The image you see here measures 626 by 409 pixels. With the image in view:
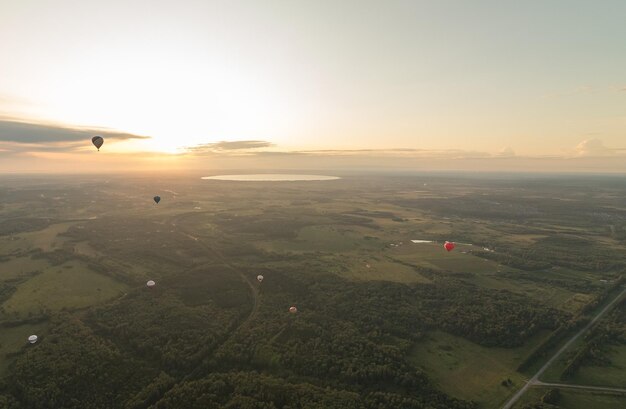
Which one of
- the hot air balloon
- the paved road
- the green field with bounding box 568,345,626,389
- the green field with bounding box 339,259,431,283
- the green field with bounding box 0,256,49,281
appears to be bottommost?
the green field with bounding box 0,256,49,281

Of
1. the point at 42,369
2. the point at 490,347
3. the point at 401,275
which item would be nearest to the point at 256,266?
the point at 401,275

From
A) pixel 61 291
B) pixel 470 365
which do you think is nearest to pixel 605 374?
pixel 470 365

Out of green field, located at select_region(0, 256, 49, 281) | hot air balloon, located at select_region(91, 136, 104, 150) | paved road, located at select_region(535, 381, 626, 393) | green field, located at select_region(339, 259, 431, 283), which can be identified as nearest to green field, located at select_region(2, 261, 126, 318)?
green field, located at select_region(0, 256, 49, 281)

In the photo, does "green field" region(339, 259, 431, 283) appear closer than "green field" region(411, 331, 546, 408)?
No

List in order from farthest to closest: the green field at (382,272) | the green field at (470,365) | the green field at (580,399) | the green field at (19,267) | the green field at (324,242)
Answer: the green field at (324,242) < the green field at (382,272) < the green field at (19,267) < the green field at (470,365) < the green field at (580,399)

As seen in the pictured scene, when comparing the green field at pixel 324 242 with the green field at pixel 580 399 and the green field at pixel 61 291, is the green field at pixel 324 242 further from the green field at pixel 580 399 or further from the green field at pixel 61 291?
the green field at pixel 580 399

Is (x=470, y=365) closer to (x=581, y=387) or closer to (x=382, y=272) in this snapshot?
(x=581, y=387)

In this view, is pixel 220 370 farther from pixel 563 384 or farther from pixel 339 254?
pixel 339 254

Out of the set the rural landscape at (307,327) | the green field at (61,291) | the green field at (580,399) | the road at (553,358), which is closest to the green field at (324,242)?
the rural landscape at (307,327)

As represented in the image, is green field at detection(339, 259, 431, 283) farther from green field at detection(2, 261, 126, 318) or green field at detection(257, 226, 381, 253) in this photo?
green field at detection(2, 261, 126, 318)
